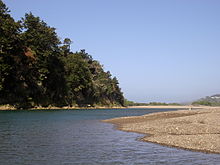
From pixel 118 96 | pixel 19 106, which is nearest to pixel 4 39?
pixel 19 106

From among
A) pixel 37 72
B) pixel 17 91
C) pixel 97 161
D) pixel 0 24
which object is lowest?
pixel 97 161

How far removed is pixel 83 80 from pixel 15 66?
123 feet

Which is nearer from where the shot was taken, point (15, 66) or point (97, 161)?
point (97, 161)

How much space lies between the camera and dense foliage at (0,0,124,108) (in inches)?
3007

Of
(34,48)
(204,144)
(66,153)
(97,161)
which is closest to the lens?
(97,161)

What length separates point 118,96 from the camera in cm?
16788

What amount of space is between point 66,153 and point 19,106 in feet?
217

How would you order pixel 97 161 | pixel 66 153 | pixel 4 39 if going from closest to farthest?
pixel 97 161, pixel 66 153, pixel 4 39

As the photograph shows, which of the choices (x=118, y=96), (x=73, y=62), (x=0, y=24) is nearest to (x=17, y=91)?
(x=0, y=24)

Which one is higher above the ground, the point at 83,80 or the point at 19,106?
the point at 83,80

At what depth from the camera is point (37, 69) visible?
86.5 meters

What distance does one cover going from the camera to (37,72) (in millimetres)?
86250

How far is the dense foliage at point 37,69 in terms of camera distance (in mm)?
76375

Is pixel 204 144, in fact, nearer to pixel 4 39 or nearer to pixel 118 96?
pixel 4 39
